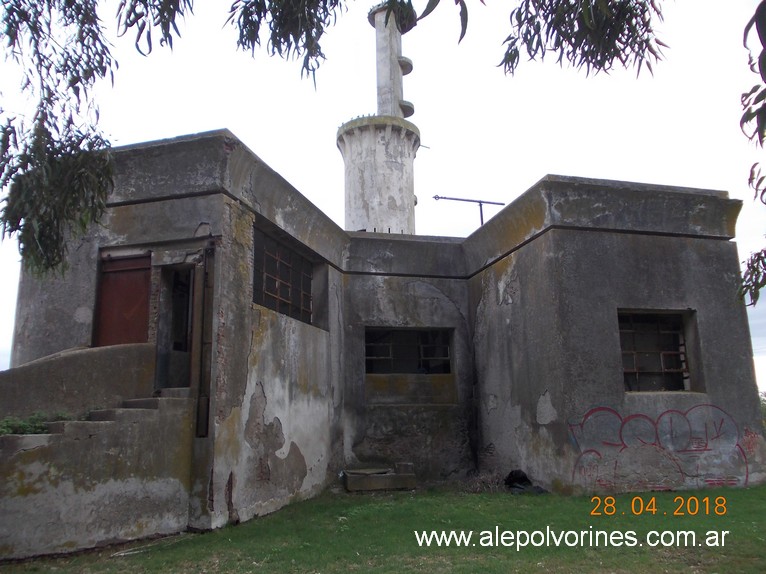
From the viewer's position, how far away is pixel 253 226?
859 centimetres

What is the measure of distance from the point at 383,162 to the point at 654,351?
17.6m

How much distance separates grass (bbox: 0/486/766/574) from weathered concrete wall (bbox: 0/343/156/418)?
5.42 ft

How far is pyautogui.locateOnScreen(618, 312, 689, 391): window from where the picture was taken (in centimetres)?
955

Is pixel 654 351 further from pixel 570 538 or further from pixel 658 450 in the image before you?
pixel 570 538

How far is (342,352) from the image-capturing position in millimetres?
11125

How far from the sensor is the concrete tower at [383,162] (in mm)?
25422

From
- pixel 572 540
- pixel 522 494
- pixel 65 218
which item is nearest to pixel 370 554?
pixel 572 540

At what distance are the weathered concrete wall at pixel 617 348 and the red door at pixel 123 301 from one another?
5.67m

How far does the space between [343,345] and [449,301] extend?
2274mm

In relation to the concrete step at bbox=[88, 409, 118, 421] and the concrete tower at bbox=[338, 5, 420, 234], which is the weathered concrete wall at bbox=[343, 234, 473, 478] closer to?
the concrete step at bbox=[88, 409, 118, 421]

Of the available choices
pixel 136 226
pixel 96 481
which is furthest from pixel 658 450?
pixel 136 226

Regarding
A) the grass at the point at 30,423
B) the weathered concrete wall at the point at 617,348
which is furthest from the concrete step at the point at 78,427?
the weathered concrete wall at the point at 617,348

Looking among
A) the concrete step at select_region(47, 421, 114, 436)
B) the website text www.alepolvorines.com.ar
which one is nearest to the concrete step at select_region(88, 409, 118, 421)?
the concrete step at select_region(47, 421, 114, 436)

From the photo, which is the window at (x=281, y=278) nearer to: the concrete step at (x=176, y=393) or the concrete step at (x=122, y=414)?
the concrete step at (x=176, y=393)
